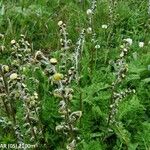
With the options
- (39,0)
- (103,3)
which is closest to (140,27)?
(103,3)

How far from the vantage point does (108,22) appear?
5184mm

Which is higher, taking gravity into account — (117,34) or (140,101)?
(117,34)

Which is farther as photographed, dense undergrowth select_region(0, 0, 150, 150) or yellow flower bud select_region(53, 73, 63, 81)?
dense undergrowth select_region(0, 0, 150, 150)

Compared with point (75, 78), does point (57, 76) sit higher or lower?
higher

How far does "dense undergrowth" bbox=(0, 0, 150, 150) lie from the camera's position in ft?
10.2

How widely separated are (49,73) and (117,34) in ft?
8.65

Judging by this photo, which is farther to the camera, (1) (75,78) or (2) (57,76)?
(1) (75,78)

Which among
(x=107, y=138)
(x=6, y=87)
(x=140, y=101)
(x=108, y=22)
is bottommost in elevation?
(x=107, y=138)

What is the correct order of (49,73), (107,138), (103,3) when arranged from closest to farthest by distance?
1. (49,73)
2. (107,138)
3. (103,3)

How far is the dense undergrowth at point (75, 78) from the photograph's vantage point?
309 centimetres

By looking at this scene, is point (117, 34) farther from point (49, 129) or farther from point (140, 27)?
point (49, 129)

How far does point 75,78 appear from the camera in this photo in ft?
12.8

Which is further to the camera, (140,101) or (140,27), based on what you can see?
(140,27)

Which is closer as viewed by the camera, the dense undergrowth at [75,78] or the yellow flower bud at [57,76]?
the yellow flower bud at [57,76]
